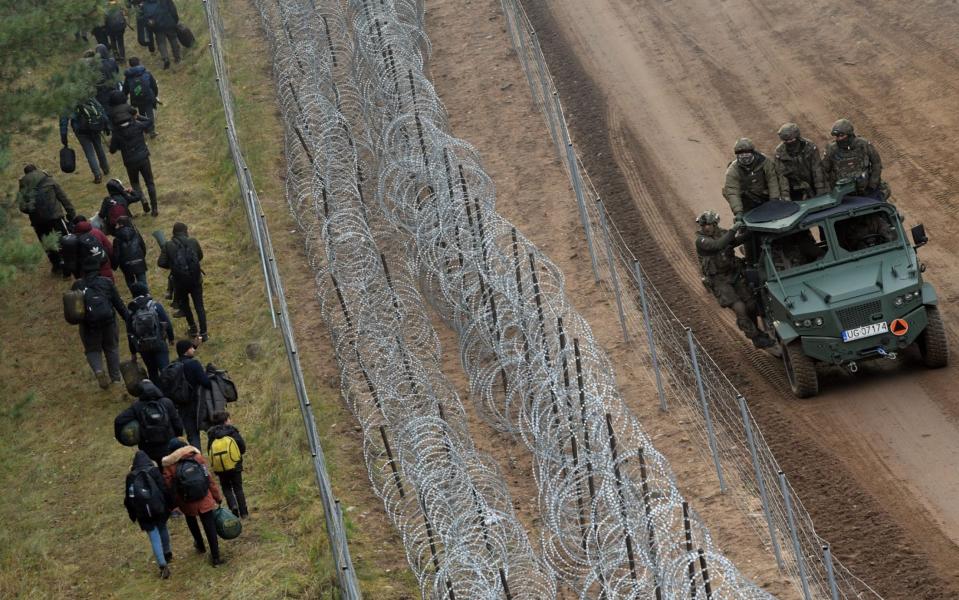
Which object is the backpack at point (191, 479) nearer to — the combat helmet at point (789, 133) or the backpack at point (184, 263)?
the backpack at point (184, 263)

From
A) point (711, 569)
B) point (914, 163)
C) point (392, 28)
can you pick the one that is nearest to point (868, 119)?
point (914, 163)

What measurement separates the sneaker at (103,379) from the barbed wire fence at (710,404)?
20.9 feet

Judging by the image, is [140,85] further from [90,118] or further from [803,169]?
[803,169]

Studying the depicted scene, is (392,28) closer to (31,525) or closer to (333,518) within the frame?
(31,525)

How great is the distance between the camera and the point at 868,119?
936 inches

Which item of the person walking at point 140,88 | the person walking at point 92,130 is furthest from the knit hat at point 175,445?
the person walking at point 140,88

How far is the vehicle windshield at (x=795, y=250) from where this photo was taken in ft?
59.0

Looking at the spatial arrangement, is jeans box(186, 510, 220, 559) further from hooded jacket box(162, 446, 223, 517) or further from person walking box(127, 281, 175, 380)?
person walking box(127, 281, 175, 380)

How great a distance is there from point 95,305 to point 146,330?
105cm

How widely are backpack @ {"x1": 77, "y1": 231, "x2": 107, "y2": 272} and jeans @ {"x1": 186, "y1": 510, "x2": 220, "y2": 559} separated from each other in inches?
187

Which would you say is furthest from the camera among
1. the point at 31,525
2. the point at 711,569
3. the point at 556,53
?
the point at 556,53

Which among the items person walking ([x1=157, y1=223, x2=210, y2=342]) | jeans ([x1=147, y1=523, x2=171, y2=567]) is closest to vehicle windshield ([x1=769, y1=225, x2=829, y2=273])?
person walking ([x1=157, y1=223, x2=210, y2=342])

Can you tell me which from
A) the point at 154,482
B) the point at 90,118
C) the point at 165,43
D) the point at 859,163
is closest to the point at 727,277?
the point at 859,163

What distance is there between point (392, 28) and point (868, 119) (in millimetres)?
7392
